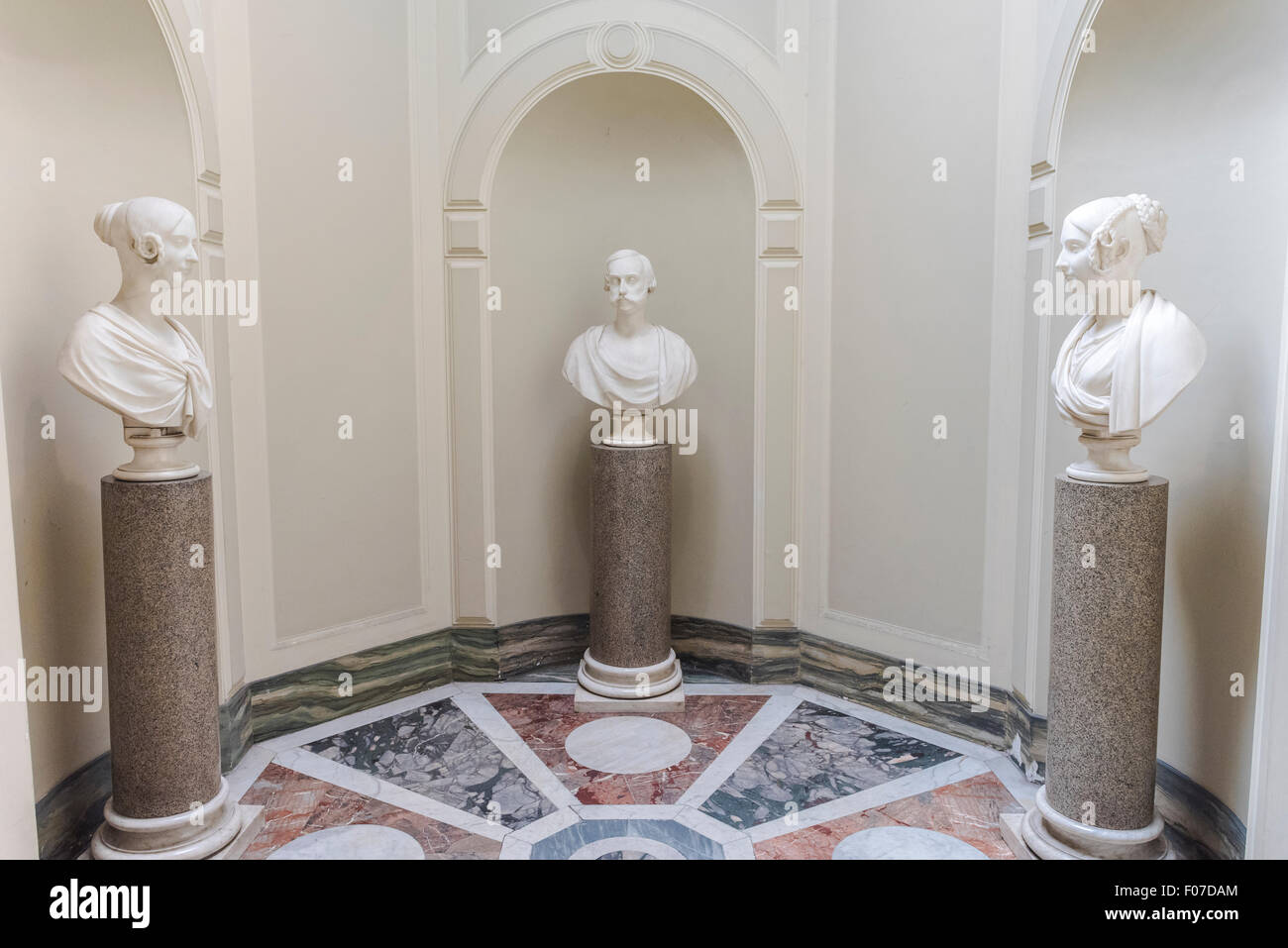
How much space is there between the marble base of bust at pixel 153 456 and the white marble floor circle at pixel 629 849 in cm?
204

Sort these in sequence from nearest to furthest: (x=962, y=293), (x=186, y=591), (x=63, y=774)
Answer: (x=186, y=591) → (x=63, y=774) → (x=962, y=293)

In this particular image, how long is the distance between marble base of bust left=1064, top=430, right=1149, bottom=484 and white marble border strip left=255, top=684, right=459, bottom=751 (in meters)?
3.50

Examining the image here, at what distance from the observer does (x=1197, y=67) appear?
131 inches

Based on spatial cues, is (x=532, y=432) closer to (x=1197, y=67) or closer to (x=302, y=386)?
(x=302, y=386)

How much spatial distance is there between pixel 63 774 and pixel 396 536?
1.93m

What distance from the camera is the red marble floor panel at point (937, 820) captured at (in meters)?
3.41

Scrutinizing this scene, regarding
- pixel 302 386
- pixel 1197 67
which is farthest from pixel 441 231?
pixel 1197 67

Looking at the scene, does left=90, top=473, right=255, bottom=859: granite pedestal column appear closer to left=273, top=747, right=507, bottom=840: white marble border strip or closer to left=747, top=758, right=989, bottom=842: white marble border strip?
left=273, top=747, right=507, bottom=840: white marble border strip

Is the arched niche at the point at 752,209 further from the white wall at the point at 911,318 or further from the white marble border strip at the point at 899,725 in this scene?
the white marble border strip at the point at 899,725

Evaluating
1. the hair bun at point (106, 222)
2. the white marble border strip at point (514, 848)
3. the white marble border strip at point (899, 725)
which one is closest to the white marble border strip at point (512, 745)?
the white marble border strip at point (514, 848)

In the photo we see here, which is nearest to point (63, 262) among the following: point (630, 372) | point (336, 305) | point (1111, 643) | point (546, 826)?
point (336, 305)

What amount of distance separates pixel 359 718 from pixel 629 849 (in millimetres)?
1912

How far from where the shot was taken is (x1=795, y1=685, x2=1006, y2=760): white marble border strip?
425 cm
